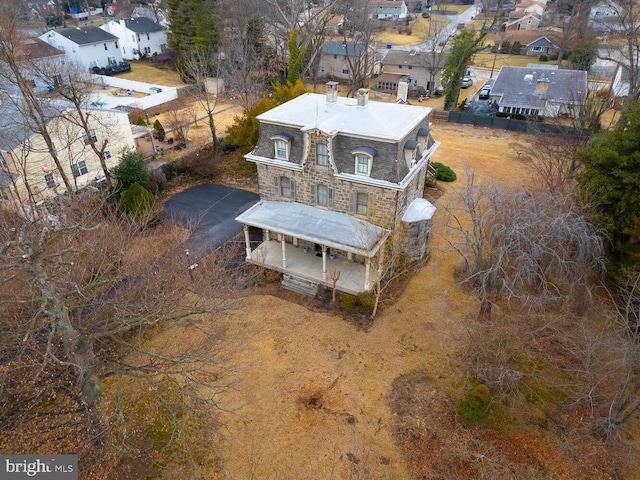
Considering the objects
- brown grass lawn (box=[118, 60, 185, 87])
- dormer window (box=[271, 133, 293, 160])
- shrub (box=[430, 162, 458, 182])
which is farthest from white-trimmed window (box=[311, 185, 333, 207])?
brown grass lawn (box=[118, 60, 185, 87])

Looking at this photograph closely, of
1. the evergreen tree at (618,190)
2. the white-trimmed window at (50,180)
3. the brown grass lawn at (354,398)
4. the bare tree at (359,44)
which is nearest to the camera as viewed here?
the brown grass lawn at (354,398)

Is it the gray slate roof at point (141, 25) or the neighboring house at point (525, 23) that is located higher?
the gray slate roof at point (141, 25)

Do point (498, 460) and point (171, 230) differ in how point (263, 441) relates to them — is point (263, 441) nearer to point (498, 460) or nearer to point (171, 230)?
point (498, 460)

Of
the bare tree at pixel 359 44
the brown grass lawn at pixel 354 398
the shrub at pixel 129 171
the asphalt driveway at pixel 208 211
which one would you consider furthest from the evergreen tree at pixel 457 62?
the shrub at pixel 129 171

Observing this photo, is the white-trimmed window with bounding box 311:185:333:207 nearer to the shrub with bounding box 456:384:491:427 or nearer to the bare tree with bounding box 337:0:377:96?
the shrub with bounding box 456:384:491:427

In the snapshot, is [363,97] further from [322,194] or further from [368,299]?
[368,299]

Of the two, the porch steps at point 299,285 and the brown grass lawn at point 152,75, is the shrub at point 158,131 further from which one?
the porch steps at point 299,285
